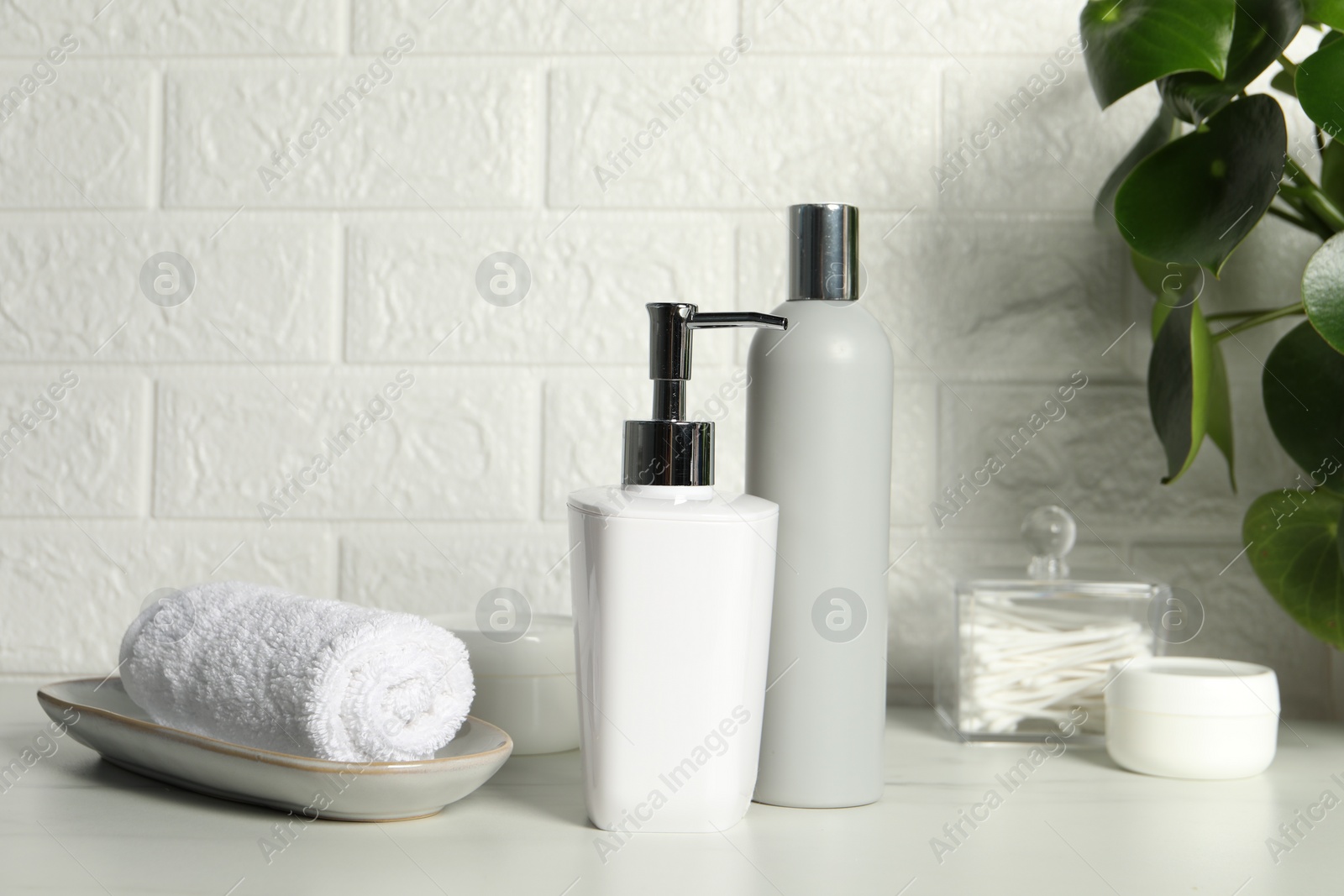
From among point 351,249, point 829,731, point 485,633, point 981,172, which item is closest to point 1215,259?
point 981,172

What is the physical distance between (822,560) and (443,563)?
40cm

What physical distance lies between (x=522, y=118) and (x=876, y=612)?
0.51 meters

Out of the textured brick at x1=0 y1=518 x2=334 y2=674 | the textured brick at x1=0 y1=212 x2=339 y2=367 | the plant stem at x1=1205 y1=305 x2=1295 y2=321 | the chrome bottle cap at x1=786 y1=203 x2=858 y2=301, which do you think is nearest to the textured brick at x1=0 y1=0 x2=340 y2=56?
→ the textured brick at x1=0 y1=212 x2=339 y2=367

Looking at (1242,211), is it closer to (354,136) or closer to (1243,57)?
(1243,57)

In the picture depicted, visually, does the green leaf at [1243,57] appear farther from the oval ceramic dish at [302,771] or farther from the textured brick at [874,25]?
the oval ceramic dish at [302,771]

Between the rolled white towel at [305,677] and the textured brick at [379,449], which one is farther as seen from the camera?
the textured brick at [379,449]

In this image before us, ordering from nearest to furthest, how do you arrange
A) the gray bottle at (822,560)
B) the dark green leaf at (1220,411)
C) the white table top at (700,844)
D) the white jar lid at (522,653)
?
the white table top at (700,844) → the gray bottle at (822,560) → the white jar lid at (522,653) → the dark green leaf at (1220,411)

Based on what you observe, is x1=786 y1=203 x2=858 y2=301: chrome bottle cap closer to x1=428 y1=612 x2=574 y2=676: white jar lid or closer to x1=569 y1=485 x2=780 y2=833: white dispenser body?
x1=569 y1=485 x2=780 y2=833: white dispenser body

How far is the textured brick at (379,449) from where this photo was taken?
2.78 feet

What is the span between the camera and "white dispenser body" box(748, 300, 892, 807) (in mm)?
542

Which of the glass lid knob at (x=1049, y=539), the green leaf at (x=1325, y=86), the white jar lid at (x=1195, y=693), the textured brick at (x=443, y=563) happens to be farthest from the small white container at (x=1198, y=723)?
the textured brick at (x=443, y=563)

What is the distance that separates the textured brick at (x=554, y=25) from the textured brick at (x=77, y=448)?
347 millimetres

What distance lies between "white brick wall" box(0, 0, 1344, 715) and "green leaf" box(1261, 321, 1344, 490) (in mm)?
132

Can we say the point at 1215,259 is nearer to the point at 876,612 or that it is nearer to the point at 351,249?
the point at 876,612
